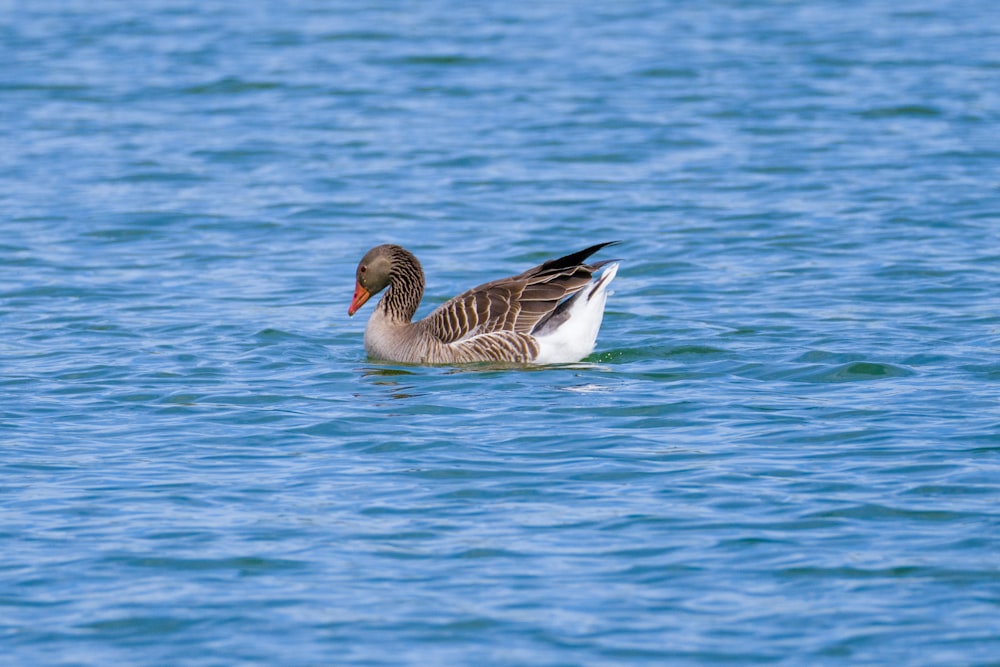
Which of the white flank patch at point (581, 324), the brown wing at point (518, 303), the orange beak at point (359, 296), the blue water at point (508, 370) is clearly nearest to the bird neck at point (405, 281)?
the orange beak at point (359, 296)

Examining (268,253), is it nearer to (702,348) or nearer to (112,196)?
(112,196)

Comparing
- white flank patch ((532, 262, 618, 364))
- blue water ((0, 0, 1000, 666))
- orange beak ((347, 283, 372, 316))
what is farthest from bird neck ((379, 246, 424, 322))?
white flank patch ((532, 262, 618, 364))

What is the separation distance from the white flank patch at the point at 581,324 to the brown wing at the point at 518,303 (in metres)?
0.19

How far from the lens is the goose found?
12.6 meters

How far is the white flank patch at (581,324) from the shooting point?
12555mm

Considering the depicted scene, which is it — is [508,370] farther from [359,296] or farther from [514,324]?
[359,296]

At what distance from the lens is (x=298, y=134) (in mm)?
23047

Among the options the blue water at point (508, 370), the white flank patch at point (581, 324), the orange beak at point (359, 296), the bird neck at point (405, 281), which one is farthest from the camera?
the orange beak at point (359, 296)

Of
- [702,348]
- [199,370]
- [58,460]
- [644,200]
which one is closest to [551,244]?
[644,200]

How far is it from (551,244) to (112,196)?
612 centimetres

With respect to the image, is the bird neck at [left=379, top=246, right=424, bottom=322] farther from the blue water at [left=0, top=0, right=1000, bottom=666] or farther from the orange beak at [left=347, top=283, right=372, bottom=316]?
the blue water at [left=0, top=0, right=1000, bottom=666]

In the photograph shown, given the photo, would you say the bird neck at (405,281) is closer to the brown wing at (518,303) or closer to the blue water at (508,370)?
the brown wing at (518,303)

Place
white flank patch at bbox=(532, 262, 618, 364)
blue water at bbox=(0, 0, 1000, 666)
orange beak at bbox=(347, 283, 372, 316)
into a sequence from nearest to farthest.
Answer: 1. blue water at bbox=(0, 0, 1000, 666)
2. white flank patch at bbox=(532, 262, 618, 364)
3. orange beak at bbox=(347, 283, 372, 316)

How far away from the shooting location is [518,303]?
1294 centimetres
